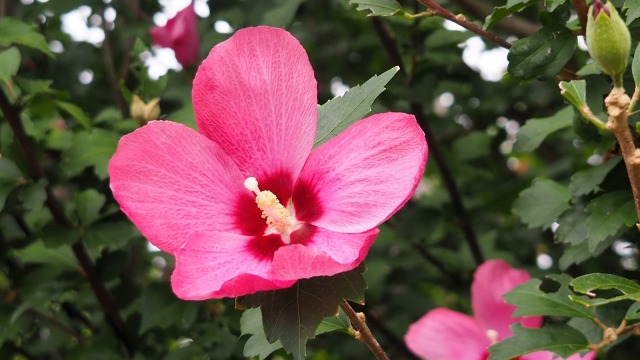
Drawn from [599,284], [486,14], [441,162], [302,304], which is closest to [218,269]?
[302,304]

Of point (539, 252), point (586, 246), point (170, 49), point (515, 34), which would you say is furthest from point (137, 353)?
point (515, 34)

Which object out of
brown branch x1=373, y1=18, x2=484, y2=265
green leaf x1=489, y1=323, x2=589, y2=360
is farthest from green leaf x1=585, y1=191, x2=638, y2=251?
brown branch x1=373, y1=18, x2=484, y2=265

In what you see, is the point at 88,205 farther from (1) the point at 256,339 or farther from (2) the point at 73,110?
(1) the point at 256,339

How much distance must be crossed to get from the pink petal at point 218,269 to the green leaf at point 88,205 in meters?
0.59

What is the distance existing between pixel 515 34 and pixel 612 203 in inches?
35.0

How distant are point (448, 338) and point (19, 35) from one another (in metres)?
0.76

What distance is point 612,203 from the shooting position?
39.2 inches

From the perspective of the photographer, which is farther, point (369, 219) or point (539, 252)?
point (539, 252)

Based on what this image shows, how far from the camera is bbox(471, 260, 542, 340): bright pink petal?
1235 mm

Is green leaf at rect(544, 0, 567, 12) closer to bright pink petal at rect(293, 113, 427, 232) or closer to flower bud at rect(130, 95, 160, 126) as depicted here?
bright pink petal at rect(293, 113, 427, 232)

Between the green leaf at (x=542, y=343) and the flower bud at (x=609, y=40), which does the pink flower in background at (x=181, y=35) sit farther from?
the flower bud at (x=609, y=40)

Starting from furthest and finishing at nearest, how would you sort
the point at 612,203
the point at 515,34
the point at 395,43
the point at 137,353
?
the point at 515,34 → the point at 395,43 → the point at 137,353 → the point at 612,203

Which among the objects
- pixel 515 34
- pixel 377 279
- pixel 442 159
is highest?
pixel 515 34

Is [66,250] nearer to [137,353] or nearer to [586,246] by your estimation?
[137,353]
